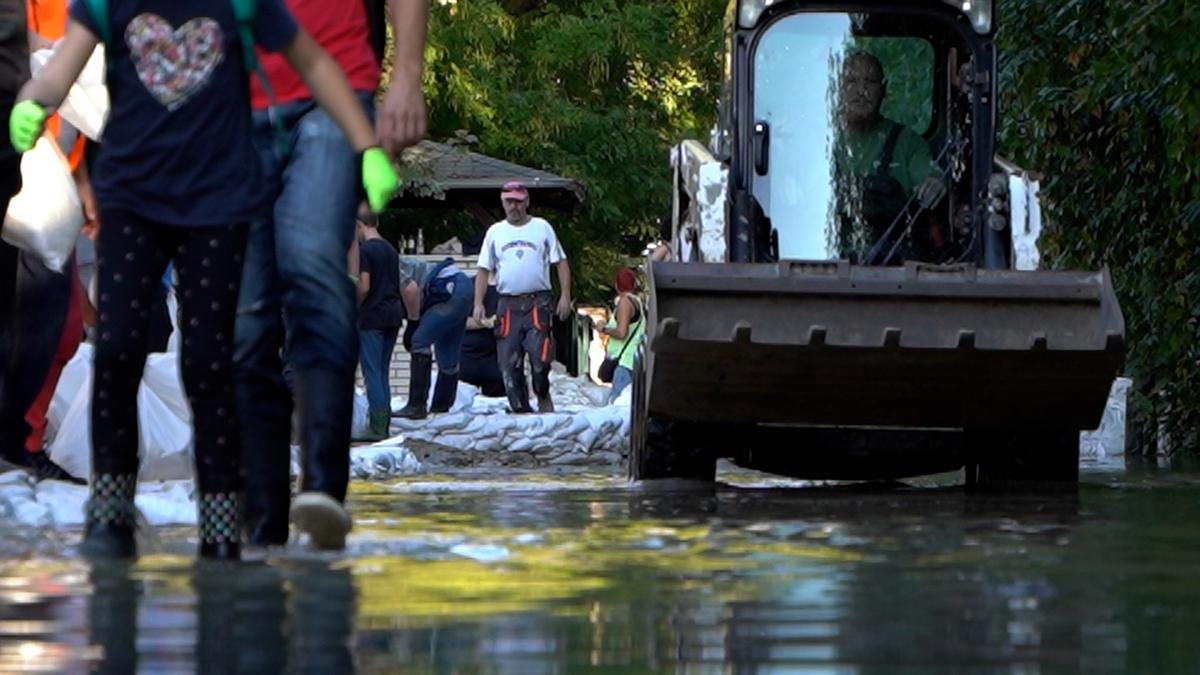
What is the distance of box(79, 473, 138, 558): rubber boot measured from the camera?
700 centimetres

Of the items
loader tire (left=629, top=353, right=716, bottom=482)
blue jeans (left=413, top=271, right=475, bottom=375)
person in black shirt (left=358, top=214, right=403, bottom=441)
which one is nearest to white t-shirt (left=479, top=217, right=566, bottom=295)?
blue jeans (left=413, top=271, right=475, bottom=375)

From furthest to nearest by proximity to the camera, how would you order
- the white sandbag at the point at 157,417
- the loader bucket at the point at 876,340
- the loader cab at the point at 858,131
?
1. the loader cab at the point at 858,131
2. the loader bucket at the point at 876,340
3. the white sandbag at the point at 157,417

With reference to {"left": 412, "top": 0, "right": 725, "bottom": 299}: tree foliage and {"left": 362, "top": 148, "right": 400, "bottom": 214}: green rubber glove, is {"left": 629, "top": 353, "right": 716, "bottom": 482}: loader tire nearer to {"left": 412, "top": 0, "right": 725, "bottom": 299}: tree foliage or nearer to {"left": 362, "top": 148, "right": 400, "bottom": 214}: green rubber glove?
{"left": 362, "top": 148, "right": 400, "bottom": 214}: green rubber glove

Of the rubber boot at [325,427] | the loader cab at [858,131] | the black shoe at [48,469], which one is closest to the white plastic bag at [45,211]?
the black shoe at [48,469]

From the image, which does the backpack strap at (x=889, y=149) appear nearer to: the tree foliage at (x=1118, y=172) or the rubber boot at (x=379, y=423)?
the tree foliage at (x=1118, y=172)

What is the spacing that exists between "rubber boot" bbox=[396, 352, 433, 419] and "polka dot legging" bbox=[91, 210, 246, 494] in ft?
47.9

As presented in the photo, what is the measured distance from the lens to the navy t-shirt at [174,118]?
7055 millimetres

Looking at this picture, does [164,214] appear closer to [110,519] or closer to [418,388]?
[110,519]

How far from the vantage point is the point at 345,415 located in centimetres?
749

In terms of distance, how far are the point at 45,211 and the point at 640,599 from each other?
423 centimetres

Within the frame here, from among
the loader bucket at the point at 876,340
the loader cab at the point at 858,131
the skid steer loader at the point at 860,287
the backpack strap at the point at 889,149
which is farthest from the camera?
the backpack strap at the point at 889,149

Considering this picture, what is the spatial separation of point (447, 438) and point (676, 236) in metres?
4.90

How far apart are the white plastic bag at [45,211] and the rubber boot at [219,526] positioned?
2.80m

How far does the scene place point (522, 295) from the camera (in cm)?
2389
